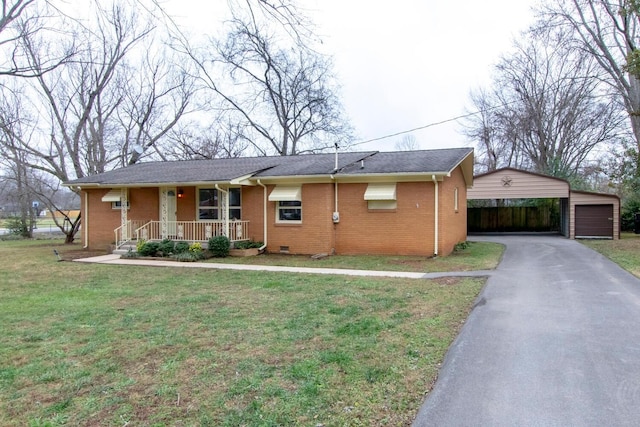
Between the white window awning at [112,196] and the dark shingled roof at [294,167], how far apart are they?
1.63 feet

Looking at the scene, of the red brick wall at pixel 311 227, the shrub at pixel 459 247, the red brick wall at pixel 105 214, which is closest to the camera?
the red brick wall at pixel 311 227

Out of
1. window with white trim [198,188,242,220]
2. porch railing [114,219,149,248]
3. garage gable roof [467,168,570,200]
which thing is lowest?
porch railing [114,219,149,248]

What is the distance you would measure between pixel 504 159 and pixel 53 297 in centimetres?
3374

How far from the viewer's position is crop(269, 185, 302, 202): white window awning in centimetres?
1450

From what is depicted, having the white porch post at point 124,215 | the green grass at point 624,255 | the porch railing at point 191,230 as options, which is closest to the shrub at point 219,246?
the porch railing at point 191,230

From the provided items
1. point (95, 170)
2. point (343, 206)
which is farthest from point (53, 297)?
point (95, 170)

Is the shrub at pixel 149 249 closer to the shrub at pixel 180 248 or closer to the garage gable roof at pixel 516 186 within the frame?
the shrub at pixel 180 248

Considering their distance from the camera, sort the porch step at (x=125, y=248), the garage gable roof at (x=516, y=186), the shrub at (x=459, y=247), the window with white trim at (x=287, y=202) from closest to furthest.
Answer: the window with white trim at (x=287, y=202)
the porch step at (x=125, y=248)
the shrub at (x=459, y=247)
the garage gable roof at (x=516, y=186)

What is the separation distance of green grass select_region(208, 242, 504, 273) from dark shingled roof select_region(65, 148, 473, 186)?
2713mm

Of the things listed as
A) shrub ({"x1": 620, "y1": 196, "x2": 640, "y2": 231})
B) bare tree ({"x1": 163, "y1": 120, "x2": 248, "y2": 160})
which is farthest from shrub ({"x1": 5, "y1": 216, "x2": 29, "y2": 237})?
shrub ({"x1": 620, "y1": 196, "x2": 640, "y2": 231})

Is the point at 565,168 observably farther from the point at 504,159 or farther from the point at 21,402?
the point at 21,402

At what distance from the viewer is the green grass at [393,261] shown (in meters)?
11.4

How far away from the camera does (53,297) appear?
7.87 m

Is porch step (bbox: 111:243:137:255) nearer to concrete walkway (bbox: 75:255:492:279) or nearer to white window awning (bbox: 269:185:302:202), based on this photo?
concrete walkway (bbox: 75:255:492:279)
